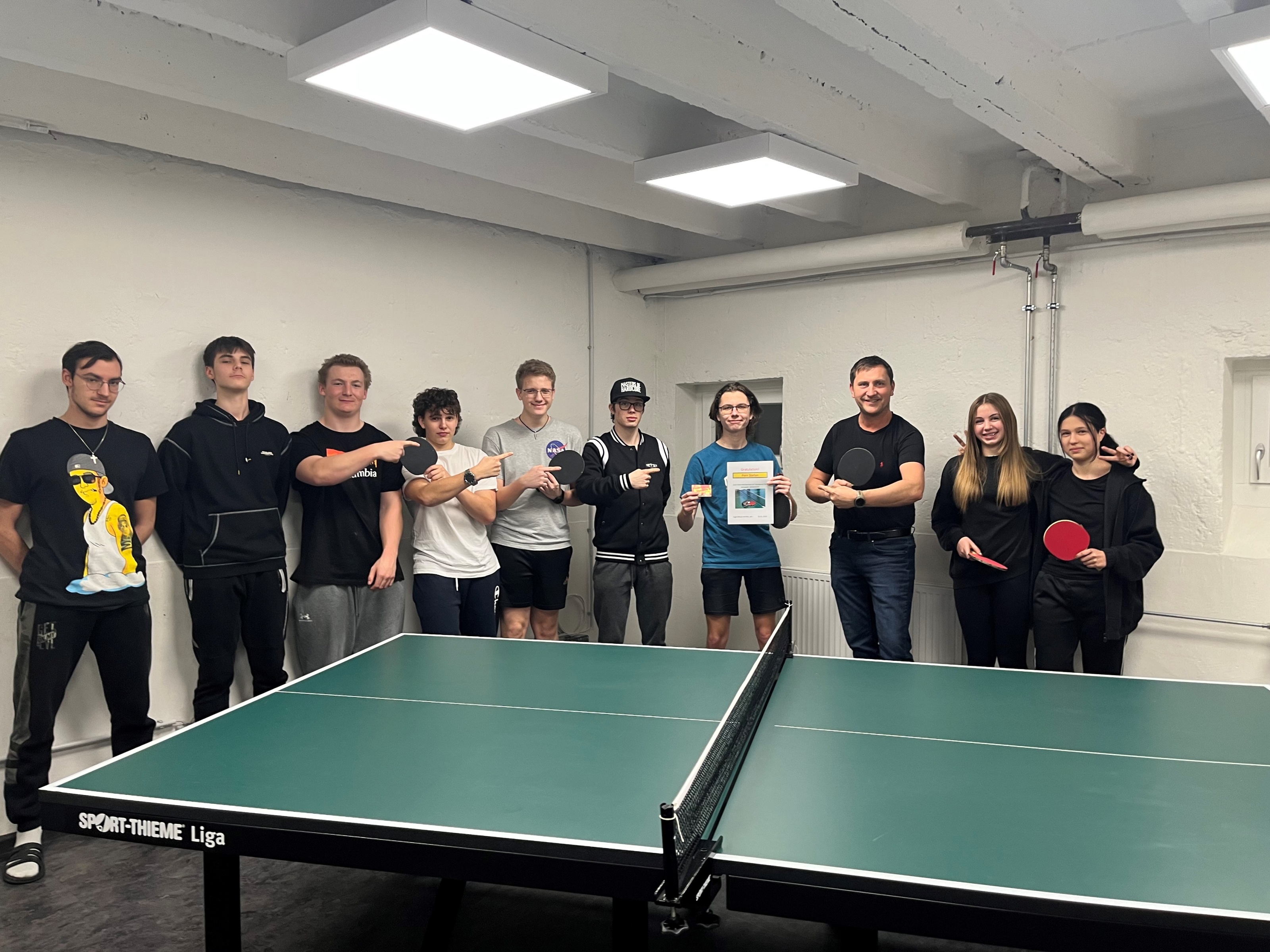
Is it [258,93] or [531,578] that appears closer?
[258,93]

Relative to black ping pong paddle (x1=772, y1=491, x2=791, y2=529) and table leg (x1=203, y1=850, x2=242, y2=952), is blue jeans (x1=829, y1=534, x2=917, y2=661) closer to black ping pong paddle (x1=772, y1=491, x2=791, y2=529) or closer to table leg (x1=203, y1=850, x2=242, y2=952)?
black ping pong paddle (x1=772, y1=491, x2=791, y2=529)

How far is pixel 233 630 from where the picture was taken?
159 inches

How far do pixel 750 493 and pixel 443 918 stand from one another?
2673 millimetres

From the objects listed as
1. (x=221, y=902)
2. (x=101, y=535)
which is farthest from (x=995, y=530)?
(x=101, y=535)

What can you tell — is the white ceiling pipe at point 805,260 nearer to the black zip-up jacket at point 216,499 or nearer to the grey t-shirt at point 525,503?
the grey t-shirt at point 525,503

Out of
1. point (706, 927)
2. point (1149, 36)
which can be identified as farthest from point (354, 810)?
point (1149, 36)

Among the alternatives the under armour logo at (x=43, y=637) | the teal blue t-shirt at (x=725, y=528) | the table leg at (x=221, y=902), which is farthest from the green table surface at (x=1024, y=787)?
the under armour logo at (x=43, y=637)

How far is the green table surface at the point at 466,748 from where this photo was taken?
6.06ft

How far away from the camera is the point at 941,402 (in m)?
5.45

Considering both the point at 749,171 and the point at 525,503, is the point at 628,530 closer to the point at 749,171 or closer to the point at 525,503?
the point at 525,503

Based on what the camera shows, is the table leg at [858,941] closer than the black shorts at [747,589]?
Yes

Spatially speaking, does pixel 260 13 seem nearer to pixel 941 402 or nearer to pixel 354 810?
pixel 354 810

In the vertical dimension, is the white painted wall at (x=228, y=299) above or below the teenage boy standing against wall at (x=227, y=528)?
above

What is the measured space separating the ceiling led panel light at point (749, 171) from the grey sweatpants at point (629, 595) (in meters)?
1.96
